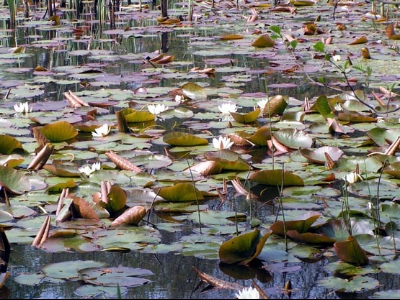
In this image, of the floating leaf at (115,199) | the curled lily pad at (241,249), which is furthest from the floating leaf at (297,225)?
the floating leaf at (115,199)

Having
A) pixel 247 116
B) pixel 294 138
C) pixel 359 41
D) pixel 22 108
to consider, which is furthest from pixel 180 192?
pixel 359 41

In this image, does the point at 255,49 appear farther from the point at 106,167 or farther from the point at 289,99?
the point at 106,167

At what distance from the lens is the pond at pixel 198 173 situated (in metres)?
2.05

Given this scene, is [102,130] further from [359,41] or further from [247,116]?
[359,41]

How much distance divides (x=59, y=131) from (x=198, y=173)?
846 mm

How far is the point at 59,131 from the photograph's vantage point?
3.45 m

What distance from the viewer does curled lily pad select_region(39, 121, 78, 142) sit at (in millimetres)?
3428

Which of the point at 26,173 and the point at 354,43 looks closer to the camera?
the point at 26,173

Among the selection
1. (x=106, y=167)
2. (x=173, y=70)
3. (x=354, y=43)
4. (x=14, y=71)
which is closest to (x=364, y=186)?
(x=106, y=167)

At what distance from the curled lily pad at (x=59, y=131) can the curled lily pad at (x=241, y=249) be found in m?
1.55

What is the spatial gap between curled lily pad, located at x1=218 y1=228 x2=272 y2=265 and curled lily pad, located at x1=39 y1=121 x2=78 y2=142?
155 centimetres

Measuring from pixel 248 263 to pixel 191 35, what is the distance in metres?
5.18

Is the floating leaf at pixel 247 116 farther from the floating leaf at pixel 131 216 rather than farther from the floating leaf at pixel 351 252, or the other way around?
the floating leaf at pixel 351 252

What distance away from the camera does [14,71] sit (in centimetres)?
521
